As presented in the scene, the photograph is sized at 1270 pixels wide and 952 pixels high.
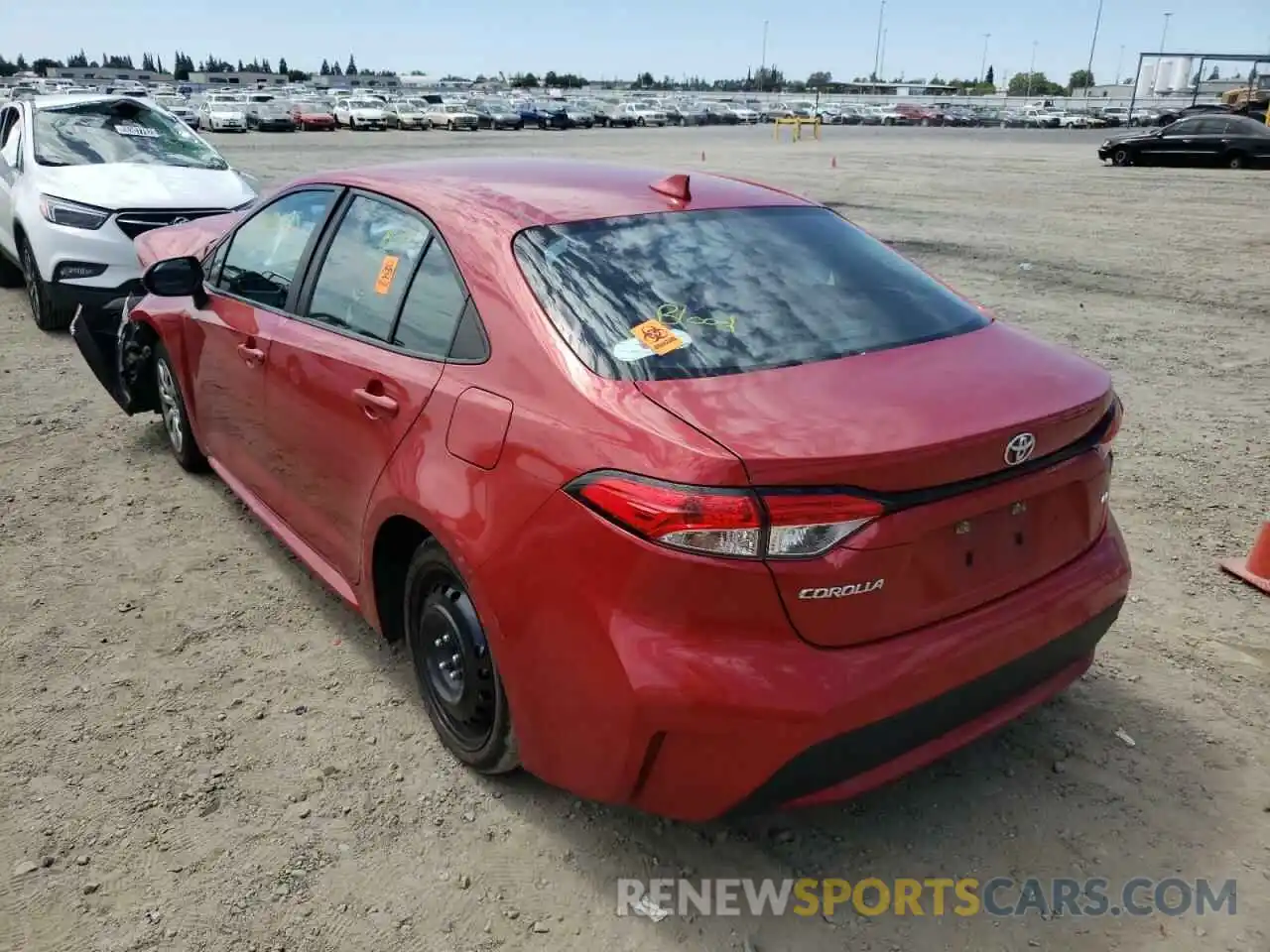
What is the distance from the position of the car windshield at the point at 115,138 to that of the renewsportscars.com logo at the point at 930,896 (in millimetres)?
8250

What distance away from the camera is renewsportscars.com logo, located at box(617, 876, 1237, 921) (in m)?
2.43

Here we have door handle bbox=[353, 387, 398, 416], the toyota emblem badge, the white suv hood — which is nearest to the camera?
the toyota emblem badge

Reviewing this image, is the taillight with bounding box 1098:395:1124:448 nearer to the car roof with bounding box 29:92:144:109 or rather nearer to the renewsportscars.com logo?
the renewsportscars.com logo

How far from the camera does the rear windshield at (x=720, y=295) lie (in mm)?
2424

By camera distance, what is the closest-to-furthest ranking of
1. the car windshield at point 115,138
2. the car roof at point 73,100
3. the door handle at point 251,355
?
the door handle at point 251,355 < the car windshield at point 115,138 < the car roof at point 73,100

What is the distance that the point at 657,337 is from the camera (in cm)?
243

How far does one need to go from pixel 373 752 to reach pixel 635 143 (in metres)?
40.2

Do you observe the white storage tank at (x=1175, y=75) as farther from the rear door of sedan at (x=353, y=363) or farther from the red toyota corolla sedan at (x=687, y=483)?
the rear door of sedan at (x=353, y=363)

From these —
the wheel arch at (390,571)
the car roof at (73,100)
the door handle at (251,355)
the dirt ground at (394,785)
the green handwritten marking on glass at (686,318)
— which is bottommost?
the dirt ground at (394,785)

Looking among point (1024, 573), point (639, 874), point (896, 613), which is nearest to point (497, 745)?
point (639, 874)

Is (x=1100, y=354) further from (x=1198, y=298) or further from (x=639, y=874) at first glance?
(x=639, y=874)

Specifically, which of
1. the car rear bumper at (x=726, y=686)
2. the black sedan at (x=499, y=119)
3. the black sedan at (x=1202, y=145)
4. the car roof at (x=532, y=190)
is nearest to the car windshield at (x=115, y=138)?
the car roof at (x=532, y=190)

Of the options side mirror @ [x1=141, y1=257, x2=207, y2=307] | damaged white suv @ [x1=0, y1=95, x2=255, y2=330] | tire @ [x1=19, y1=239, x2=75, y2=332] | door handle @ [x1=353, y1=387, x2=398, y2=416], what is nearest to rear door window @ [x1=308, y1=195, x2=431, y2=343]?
door handle @ [x1=353, y1=387, x2=398, y2=416]

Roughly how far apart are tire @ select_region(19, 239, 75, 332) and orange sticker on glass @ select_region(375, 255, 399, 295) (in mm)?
5900
